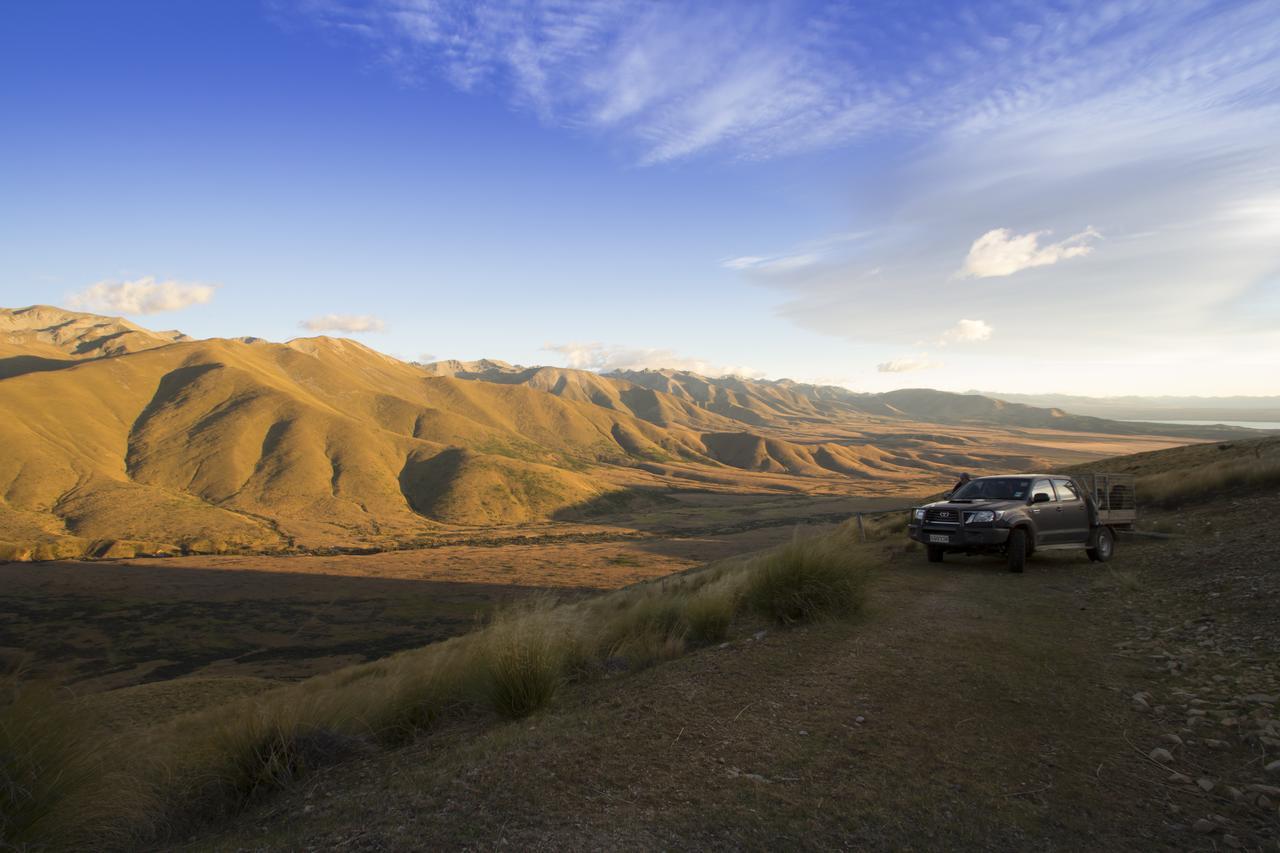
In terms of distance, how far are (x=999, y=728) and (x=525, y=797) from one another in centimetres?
353

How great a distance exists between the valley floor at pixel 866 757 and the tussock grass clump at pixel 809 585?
445mm

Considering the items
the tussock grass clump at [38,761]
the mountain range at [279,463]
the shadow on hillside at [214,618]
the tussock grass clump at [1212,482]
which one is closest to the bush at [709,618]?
the tussock grass clump at [38,761]

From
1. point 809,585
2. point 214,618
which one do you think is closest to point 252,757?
point 809,585

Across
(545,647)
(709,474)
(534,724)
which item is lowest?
(709,474)

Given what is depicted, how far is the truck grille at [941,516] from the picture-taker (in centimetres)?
1202

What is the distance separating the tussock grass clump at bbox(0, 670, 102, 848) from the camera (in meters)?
3.51

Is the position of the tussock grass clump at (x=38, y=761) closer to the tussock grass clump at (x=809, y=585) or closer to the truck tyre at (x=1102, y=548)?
the tussock grass clump at (x=809, y=585)

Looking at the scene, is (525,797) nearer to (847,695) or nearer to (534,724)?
(534,724)

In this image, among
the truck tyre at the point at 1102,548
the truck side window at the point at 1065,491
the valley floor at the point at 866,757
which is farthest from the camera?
the truck tyre at the point at 1102,548

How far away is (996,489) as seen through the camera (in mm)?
12570

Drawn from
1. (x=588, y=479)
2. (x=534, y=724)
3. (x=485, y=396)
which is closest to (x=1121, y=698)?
(x=534, y=724)

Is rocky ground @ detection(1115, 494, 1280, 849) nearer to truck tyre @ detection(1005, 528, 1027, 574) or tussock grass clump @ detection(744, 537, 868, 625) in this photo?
truck tyre @ detection(1005, 528, 1027, 574)

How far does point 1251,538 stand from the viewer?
437 inches

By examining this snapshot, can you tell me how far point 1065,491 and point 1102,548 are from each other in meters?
1.43
